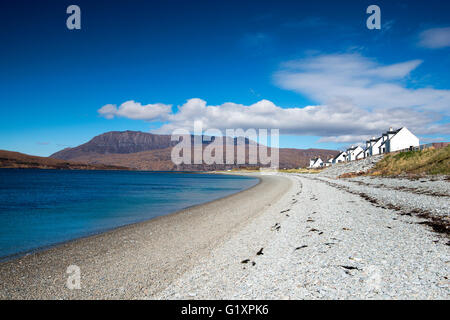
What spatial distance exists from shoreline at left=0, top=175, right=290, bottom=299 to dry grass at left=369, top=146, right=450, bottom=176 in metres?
26.2

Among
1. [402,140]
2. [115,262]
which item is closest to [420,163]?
[402,140]

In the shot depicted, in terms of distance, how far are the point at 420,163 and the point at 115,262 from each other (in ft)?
128

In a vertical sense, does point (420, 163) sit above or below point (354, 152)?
below

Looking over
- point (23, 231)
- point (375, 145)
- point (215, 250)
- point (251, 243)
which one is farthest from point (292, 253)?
point (375, 145)

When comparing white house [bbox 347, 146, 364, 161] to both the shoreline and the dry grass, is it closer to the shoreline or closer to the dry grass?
the dry grass

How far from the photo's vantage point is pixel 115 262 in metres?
8.87

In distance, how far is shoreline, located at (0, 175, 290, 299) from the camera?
6.82 metres

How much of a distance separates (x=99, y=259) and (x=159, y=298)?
450 centimetres

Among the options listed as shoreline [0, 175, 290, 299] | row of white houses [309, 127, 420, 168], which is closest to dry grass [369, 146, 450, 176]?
row of white houses [309, 127, 420, 168]

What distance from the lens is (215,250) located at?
9.64m

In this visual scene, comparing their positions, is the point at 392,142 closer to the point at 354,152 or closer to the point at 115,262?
the point at 354,152

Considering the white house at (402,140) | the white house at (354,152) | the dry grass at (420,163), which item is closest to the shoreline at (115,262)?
the dry grass at (420,163)

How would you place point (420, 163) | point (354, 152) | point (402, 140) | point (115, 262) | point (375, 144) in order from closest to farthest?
point (115, 262) → point (420, 163) → point (402, 140) → point (375, 144) → point (354, 152)
